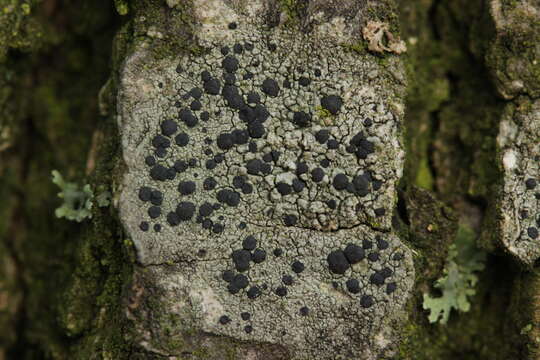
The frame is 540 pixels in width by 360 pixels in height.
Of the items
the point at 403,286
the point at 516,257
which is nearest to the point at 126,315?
the point at 403,286

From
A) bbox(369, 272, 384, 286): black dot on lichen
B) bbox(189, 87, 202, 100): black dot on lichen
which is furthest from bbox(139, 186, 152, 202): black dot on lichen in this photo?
bbox(369, 272, 384, 286): black dot on lichen

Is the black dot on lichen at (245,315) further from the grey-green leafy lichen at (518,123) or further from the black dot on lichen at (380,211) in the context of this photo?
the grey-green leafy lichen at (518,123)

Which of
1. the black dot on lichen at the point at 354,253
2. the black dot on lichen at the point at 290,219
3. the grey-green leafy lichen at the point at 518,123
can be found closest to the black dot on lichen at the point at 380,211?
→ the black dot on lichen at the point at 354,253

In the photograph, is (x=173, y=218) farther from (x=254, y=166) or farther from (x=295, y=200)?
(x=295, y=200)

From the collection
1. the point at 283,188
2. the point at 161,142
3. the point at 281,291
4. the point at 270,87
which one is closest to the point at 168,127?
the point at 161,142

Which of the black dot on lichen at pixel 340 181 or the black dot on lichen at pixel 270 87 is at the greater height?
the black dot on lichen at pixel 270 87

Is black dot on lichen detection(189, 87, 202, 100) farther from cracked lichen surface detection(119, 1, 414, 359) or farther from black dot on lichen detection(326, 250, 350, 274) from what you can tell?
black dot on lichen detection(326, 250, 350, 274)

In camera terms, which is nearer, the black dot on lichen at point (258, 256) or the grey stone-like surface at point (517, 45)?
the black dot on lichen at point (258, 256)
